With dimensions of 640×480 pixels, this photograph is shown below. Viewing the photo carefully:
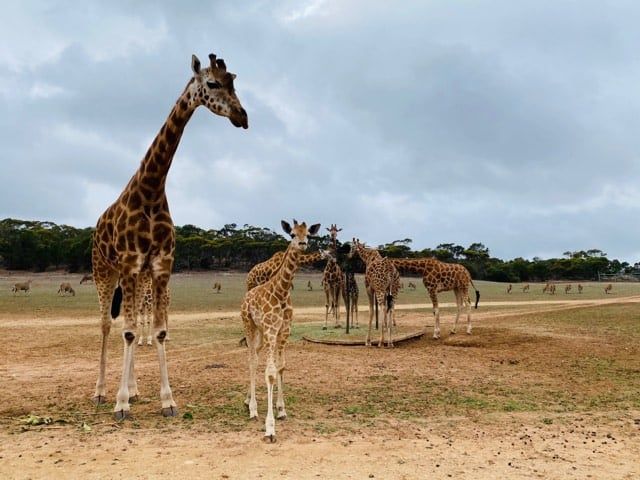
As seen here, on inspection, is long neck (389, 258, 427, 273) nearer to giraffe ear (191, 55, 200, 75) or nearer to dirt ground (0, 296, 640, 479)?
dirt ground (0, 296, 640, 479)

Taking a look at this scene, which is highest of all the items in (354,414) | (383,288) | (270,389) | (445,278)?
(445,278)

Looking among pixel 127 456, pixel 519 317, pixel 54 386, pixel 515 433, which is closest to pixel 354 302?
pixel 519 317

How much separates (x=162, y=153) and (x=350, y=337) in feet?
38.1

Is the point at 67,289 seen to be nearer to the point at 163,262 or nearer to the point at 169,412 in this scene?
the point at 163,262

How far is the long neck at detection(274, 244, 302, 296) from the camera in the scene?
8688mm

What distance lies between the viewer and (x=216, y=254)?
88.2 meters

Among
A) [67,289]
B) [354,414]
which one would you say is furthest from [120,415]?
[67,289]

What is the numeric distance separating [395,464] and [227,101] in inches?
222

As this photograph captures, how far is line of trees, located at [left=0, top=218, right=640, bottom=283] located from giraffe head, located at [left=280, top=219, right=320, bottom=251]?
6363 centimetres

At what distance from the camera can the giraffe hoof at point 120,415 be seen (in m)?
8.61

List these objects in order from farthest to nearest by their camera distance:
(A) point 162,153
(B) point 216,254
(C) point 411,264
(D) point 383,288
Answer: (B) point 216,254 → (C) point 411,264 → (D) point 383,288 → (A) point 162,153

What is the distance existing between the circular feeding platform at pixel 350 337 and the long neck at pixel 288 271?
29.9 ft

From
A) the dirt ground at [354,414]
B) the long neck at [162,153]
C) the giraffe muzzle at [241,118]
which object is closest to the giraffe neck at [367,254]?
the dirt ground at [354,414]

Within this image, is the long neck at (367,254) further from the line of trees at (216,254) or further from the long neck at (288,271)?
the line of trees at (216,254)
